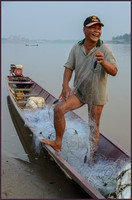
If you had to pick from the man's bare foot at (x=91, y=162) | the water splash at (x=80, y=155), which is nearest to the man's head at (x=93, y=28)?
the water splash at (x=80, y=155)

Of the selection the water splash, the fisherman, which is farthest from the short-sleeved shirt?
the water splash

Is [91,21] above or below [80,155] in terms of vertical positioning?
above

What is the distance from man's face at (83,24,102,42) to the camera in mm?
3016

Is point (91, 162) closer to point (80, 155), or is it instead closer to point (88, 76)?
point (80, 155)

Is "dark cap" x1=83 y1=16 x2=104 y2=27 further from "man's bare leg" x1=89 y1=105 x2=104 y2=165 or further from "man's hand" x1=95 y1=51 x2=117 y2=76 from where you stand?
"man's bare leg" x1=89 y1=105 x2=104 y2=165

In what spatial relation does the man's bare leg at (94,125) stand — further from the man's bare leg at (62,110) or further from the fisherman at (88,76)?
the man's bare leg at (62,110)

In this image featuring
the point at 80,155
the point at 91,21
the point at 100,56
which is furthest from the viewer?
the point at 80,155

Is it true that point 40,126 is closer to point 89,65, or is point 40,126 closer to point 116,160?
point 116,160

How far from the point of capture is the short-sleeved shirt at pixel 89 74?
Result: 317cm

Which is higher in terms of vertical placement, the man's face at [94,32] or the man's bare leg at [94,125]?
the man's face at [94,32]

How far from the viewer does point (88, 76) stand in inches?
129

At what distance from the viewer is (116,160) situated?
3711 mm

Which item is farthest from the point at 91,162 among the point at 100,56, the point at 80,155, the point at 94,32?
the point at 94,32

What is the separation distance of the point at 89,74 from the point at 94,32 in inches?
23.0
